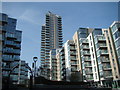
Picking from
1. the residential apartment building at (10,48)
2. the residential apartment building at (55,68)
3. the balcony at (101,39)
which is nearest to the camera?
the residential apartment building at (10,48)

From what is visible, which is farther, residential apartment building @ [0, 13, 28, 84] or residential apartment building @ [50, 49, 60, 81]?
residential apartment building @ [50, 49, 60, 81]

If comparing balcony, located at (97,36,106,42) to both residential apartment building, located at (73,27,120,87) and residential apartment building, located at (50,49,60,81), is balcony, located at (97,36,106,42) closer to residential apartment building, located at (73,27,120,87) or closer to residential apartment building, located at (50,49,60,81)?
residential apartment building, located at (73,27,120,87)

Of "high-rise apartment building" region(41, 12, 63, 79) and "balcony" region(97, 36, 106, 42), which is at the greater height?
"high-rise apartment building" region(41, 12, 63, 79)

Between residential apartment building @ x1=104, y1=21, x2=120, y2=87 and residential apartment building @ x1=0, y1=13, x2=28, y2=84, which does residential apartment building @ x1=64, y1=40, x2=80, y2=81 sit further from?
residential apartment building @ x1=0, y1=13, x2=28, y2=84

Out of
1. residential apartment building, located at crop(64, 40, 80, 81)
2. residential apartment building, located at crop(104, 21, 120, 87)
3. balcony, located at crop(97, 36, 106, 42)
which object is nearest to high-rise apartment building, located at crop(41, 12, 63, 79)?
residential apartment building, located at crop(64, 40, 80, 81)

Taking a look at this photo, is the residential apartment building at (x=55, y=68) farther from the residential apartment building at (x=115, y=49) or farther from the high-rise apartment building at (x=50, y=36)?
the residential apartment building at (x=115, y=49)

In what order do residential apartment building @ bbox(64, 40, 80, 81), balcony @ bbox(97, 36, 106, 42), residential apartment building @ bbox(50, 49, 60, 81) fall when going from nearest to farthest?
balcony @ bbox(97, 36, 106, 42) < residential apartment building @ bbox(64, 40, 80, 81) < residential apartment building @ bbox(50, 49, 60, 81)

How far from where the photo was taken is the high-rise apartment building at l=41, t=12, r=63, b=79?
319 ft

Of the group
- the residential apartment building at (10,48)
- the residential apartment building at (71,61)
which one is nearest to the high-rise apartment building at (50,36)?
the residential apartment building at (71,61)

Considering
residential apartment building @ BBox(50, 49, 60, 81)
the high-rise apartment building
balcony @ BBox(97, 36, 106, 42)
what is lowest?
residential apartment building @ BBox(50, 49, 60, 81)

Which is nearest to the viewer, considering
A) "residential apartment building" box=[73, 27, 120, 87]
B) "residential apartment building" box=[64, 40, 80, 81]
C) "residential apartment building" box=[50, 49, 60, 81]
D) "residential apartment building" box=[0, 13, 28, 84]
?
"residential apartment building" box=[73, 27, 120, 87]

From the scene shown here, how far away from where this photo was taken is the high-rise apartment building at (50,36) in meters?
97.2

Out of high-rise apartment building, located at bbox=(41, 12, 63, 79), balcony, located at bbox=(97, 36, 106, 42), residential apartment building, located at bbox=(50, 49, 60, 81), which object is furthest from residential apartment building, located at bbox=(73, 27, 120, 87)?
high-rise apartment building, located at bbox=(41, 12, 63, 79)

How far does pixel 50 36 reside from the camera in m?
102
